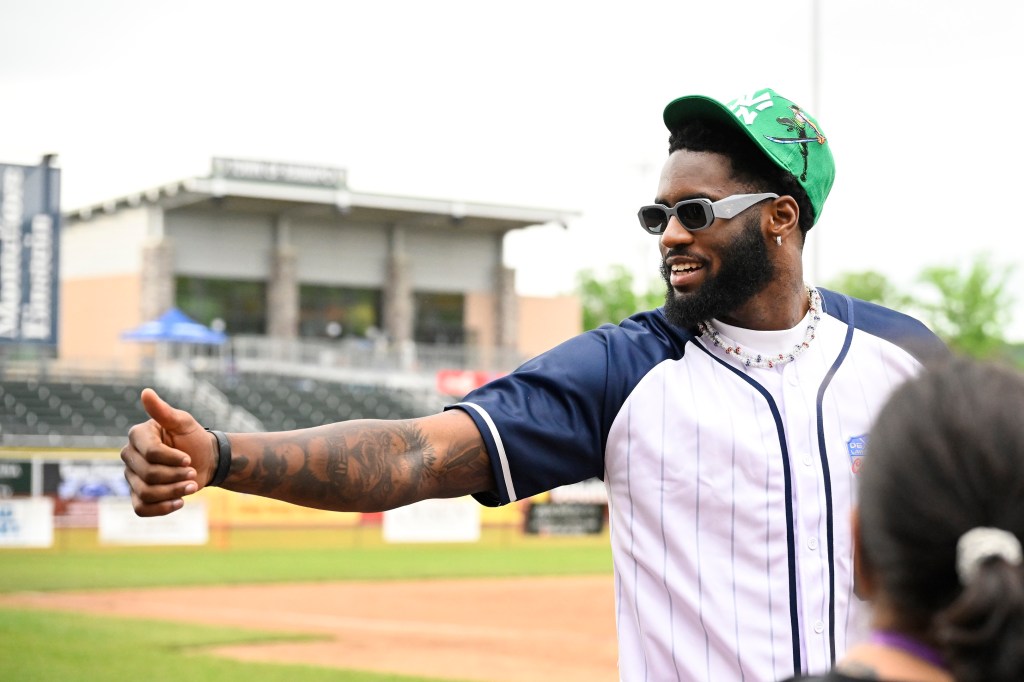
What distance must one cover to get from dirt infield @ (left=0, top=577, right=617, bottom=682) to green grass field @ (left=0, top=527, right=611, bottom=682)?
0.66 m

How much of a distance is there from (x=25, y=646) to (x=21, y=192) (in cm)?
430

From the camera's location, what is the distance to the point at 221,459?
2328mm

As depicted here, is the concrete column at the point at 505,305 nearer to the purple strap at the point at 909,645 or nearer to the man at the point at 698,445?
the man at the point at 698,445

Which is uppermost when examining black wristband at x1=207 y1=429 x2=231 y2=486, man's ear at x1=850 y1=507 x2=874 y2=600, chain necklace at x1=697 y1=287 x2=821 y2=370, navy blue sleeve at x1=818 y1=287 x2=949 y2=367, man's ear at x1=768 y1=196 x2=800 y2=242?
man's ear at x1=768 y1=196 x2=800 y2=242

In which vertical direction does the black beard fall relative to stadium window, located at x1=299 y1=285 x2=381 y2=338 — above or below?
below

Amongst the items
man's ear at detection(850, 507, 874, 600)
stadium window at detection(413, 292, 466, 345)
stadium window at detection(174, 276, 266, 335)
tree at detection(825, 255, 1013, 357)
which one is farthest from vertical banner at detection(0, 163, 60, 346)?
tree at detection(825, 255, 1013, 357)

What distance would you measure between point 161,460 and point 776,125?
57.5 inches

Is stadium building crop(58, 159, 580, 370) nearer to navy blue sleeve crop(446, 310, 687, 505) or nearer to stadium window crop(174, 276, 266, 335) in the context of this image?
stadium window crop(174, 276, 266, 335)

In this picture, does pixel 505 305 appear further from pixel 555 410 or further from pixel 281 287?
pixel 555 410

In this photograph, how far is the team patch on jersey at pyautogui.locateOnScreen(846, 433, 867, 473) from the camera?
8.73 ft

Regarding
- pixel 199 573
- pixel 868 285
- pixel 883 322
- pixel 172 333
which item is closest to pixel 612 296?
pixel 868 285

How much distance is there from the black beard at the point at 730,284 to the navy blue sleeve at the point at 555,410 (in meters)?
0.13

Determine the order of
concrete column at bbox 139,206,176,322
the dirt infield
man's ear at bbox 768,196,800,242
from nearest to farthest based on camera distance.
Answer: man's ear at bbox 768,196,800,242, the dirt infield, concrete column at bbox 139,206,176,322

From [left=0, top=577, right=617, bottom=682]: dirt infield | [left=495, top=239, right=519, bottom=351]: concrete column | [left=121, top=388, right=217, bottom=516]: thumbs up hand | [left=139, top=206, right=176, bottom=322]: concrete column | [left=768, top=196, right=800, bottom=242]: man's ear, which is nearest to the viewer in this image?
[left=121, top=388, right=217, bottom=516]: thumbs up hand
